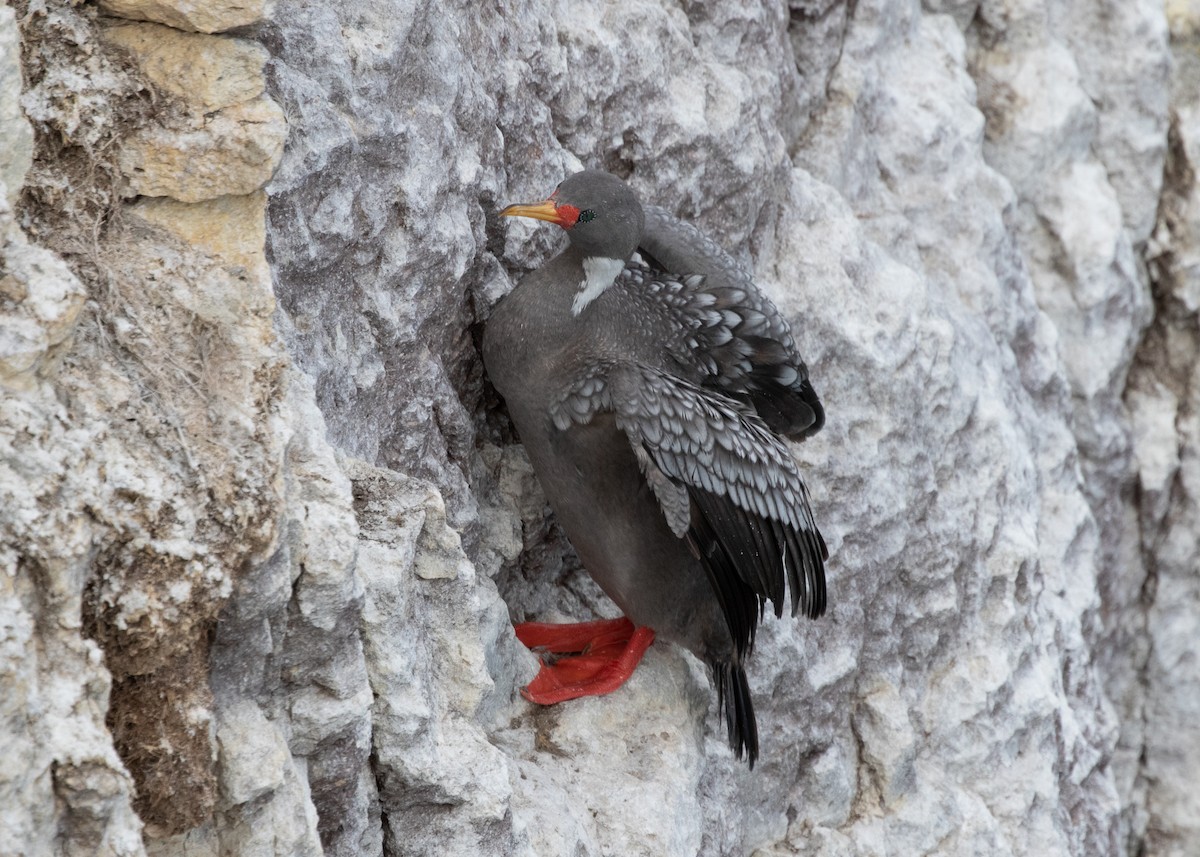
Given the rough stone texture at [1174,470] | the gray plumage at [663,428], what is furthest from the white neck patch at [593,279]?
the rough stone texture at [1174,470]

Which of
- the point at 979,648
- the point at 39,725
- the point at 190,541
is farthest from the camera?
the point at 979,648

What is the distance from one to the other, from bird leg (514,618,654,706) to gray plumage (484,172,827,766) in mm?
224

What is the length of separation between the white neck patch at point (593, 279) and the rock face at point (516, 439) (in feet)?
1.36

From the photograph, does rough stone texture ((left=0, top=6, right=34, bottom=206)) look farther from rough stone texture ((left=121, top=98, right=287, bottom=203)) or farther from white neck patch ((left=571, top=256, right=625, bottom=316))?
white neck patch ((left=571, top=256, right=625, bottom=316))

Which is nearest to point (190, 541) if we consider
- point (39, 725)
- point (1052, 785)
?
point (39, 725)

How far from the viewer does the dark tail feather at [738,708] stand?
17.3 ft

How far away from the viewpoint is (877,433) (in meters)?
6.40

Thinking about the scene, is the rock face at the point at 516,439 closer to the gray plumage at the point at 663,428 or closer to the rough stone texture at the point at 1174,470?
the rough stone texture at the point at 1174,470

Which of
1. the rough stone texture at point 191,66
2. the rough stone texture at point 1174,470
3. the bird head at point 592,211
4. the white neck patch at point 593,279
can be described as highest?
the rough stone texture at point 191,66

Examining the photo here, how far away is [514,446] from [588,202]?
3.69 feet

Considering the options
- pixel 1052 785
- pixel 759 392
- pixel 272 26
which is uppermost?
pixel 272 26

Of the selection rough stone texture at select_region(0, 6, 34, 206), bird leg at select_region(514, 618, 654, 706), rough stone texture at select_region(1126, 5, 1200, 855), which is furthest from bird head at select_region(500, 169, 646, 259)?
rough stone texture at select_region(1126, 5, 1200, 855)

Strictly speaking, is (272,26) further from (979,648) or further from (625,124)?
(979,648)

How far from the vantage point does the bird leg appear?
5160mm
